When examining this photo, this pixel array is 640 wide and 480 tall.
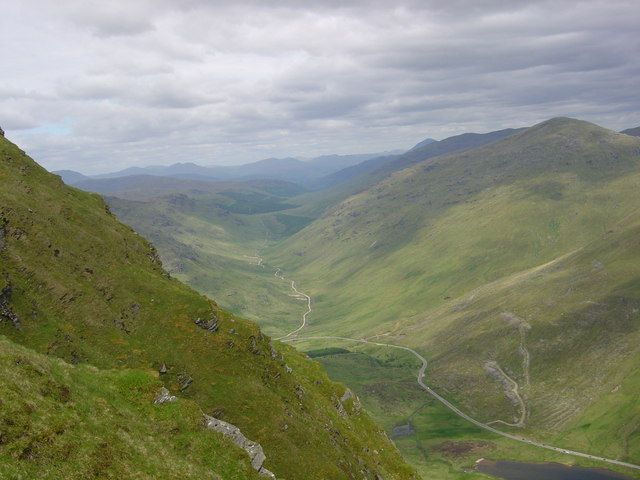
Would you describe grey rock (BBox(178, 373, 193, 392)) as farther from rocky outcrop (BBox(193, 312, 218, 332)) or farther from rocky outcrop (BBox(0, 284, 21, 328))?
rocky outcrop (BBox(0, 284, 21, 328))

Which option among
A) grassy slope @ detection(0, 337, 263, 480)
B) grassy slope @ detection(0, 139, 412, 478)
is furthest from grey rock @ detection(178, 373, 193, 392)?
grassy slope @ detection(0, 337, 263, 480)

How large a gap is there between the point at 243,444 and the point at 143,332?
33214mm

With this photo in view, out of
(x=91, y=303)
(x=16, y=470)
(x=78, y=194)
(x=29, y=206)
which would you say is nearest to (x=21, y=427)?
(x=16, y=470)

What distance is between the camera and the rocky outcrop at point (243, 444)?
186 feet

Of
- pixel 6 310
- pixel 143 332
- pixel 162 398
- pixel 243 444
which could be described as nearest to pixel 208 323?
pixel 143 332

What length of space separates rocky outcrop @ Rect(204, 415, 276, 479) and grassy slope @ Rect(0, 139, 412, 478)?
9.69m

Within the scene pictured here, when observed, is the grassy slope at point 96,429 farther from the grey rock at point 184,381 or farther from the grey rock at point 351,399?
the grey rock at point 351,399

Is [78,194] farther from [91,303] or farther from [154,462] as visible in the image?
[154,462]

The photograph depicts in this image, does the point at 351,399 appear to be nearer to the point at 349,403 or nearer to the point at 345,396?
the point at 345,396

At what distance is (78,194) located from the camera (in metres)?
122

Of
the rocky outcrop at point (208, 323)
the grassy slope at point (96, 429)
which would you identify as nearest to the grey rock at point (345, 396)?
the rocky outcrop at point (208, 323)

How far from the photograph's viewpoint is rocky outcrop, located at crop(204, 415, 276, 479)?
5662 cm

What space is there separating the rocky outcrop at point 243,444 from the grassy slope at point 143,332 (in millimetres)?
9692

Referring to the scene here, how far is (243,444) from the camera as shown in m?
59.3
